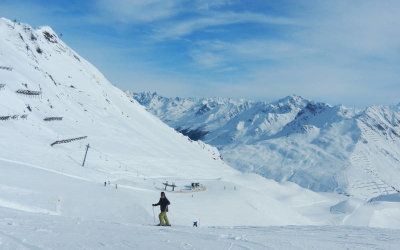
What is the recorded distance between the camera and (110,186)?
6131cm

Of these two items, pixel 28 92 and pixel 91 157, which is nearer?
pixel 91 157

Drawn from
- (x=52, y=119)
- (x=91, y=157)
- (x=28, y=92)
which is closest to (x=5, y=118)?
(x=91, y=157)

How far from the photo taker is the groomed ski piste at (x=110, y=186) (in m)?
21.6

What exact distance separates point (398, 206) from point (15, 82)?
10440cm

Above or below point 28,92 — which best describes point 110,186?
below

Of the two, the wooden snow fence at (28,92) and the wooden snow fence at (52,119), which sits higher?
the wooden snow fence at (28,92)

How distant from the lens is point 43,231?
66.3 ft

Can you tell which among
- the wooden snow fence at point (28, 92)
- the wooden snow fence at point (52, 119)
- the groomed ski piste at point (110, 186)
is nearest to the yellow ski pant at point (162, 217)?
the groomed ski piste at point (110, 186)

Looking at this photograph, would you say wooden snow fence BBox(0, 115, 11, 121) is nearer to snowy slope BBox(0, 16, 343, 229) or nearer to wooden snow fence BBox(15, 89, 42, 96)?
snowy slope BBox(0, 16, 343, 229)

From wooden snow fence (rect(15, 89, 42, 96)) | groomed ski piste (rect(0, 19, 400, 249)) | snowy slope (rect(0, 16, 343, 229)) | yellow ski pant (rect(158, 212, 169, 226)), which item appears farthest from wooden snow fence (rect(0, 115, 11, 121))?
yellow ski pant (rect(158, 212, 169, 226))

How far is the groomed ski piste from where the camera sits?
850 inches

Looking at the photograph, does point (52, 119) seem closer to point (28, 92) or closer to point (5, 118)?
point (28, 92)

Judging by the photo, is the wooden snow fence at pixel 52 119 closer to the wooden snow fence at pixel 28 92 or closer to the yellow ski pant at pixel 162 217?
the wooden snow fence at pixel 28 92

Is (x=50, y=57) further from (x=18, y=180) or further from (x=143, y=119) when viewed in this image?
(x=18, y=180)
